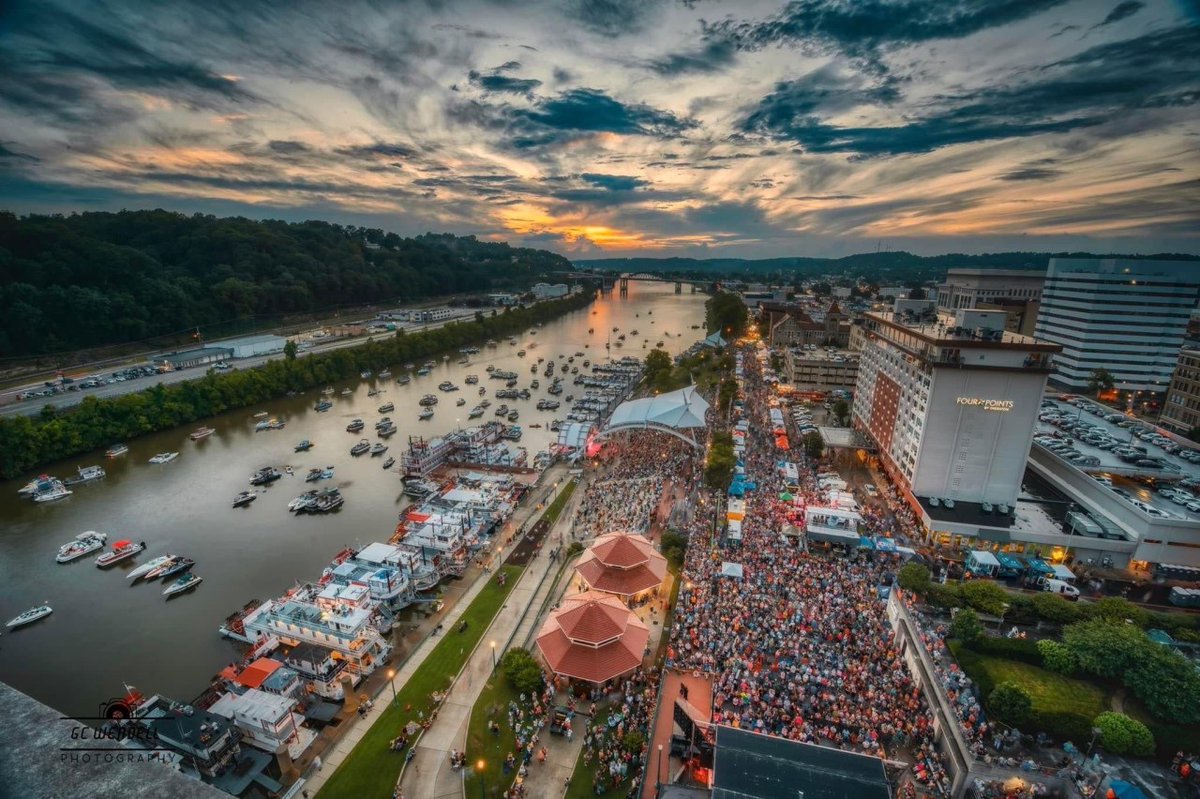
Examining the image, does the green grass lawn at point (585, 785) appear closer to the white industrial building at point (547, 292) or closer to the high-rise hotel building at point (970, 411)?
the high-rise hotel building at point (970, 411)

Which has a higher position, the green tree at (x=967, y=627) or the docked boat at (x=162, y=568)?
the green tree at (x=967, y=627)

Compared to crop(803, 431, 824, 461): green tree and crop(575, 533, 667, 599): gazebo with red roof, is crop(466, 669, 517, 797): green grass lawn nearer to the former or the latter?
crop(575, 533, 667, 599): gazebo with red roof

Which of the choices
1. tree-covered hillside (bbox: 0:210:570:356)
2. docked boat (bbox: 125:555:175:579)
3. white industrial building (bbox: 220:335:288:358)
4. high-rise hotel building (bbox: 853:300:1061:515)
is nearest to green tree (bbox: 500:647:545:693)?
docked boat (bbox: 125:555:175:579)

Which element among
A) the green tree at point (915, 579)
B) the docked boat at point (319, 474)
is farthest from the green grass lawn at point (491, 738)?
the docked boat at point (319, 474)

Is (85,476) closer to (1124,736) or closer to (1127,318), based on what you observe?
(1124,736)

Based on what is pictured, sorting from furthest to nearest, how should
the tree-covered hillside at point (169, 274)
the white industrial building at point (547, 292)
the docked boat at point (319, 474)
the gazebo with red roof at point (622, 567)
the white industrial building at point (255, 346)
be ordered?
1. the white industrial building at point (547, 292)
2. the white industrial building at point (255, 346)
3. the tree-covered hillside at point (169, 274)
4. the docked boat at point (319, 474)
5. the gazebo with red roof at point (622, 567)

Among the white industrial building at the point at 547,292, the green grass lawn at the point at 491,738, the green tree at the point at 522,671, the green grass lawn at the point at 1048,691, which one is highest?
the white industrial building at the point at 547,292

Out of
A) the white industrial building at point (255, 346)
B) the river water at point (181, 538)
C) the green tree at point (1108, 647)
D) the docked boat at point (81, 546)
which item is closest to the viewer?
the green tree at point (1108, 647)
